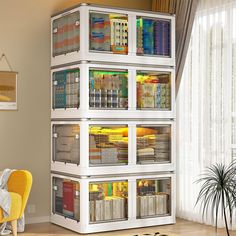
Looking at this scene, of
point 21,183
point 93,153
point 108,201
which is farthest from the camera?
point 108,201

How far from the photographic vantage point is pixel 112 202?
6.98 metres

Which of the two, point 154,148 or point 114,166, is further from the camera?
point 154,148

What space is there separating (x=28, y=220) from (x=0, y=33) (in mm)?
2366

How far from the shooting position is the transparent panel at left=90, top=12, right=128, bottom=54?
22.6 ft

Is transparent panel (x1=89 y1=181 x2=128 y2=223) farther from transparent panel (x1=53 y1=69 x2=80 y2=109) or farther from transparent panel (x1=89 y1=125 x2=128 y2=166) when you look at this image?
transparent panel (x1=53 y1=69 x2=80 y2=109)

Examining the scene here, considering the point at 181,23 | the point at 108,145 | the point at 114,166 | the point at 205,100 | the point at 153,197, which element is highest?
the point at 181,23

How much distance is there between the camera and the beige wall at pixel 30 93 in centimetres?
723

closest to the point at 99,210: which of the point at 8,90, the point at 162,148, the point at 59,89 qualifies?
the point at 162,148

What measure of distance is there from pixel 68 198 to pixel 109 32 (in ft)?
6.81

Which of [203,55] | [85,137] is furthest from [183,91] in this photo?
[85,137]

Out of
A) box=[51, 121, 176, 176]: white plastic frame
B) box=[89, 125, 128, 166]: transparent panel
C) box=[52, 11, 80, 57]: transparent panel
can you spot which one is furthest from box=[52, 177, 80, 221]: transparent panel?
box=[52, 11, 80, 57]: transparent panel

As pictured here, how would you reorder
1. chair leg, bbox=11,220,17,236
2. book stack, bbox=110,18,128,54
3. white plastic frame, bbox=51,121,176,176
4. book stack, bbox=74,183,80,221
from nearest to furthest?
chair leg, bbox=11,220,17,236, white plastic frame, bbox=51,121,176,176, book stack, bbox=74,183,80,221, book stack, bbox=110,18,128,54

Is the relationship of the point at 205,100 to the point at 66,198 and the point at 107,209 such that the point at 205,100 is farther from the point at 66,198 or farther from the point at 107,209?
the point at 66,198

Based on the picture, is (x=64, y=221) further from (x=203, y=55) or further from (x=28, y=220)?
(x=203, y=55)
